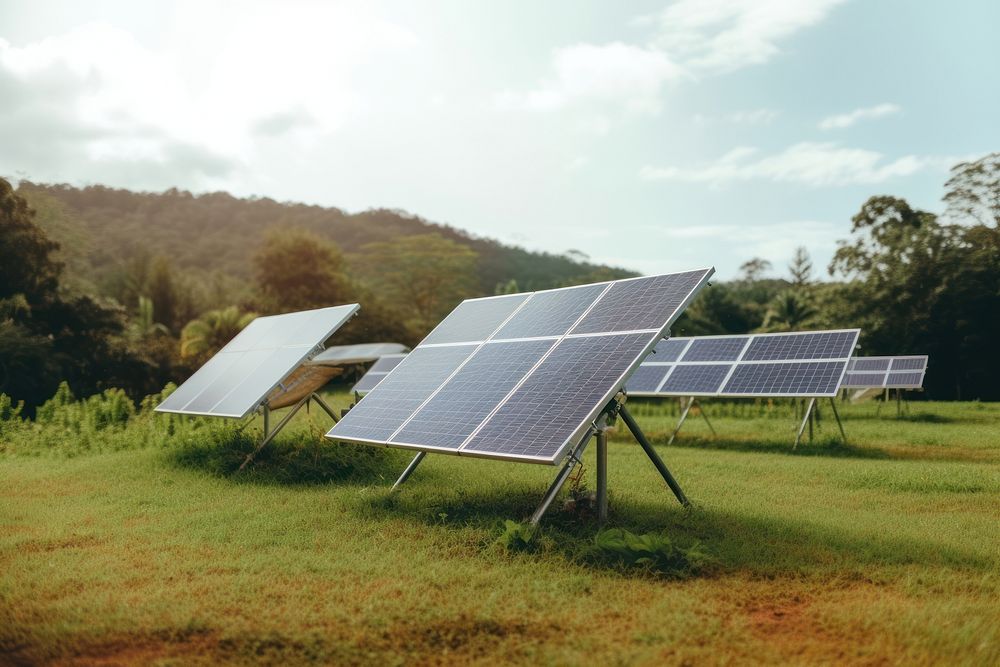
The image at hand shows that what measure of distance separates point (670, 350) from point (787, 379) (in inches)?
158

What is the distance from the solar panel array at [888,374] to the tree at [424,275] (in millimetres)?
31081

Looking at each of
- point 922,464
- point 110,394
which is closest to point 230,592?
point 922,464

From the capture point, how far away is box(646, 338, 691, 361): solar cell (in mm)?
18516

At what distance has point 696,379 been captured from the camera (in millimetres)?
16656

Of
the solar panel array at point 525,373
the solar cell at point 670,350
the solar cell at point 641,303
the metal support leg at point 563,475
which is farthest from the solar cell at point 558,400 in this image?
the solar cell at point 670,350

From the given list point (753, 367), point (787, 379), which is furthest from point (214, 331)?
point (787, 379)

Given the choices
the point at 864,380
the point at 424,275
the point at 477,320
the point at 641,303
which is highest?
the point at 424,275

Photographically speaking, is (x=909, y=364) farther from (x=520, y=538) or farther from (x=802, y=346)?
(x=520, y=538)

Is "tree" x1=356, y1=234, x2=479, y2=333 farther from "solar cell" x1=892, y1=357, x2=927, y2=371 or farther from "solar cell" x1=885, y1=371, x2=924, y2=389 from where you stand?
"solar cell" x1=885, y1=371, x2=924, y2=389

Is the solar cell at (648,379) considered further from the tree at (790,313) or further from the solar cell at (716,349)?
the tree at (790,313)

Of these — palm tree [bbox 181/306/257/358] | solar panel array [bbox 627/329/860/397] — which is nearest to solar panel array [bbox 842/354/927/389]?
solar panel array [bbox 627/329/860/397]

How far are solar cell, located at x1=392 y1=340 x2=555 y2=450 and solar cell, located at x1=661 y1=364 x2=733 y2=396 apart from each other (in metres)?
8.28

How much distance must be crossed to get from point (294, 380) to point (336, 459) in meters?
1.60

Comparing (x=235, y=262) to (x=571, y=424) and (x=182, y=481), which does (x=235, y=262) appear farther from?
(x=571, y=424)
